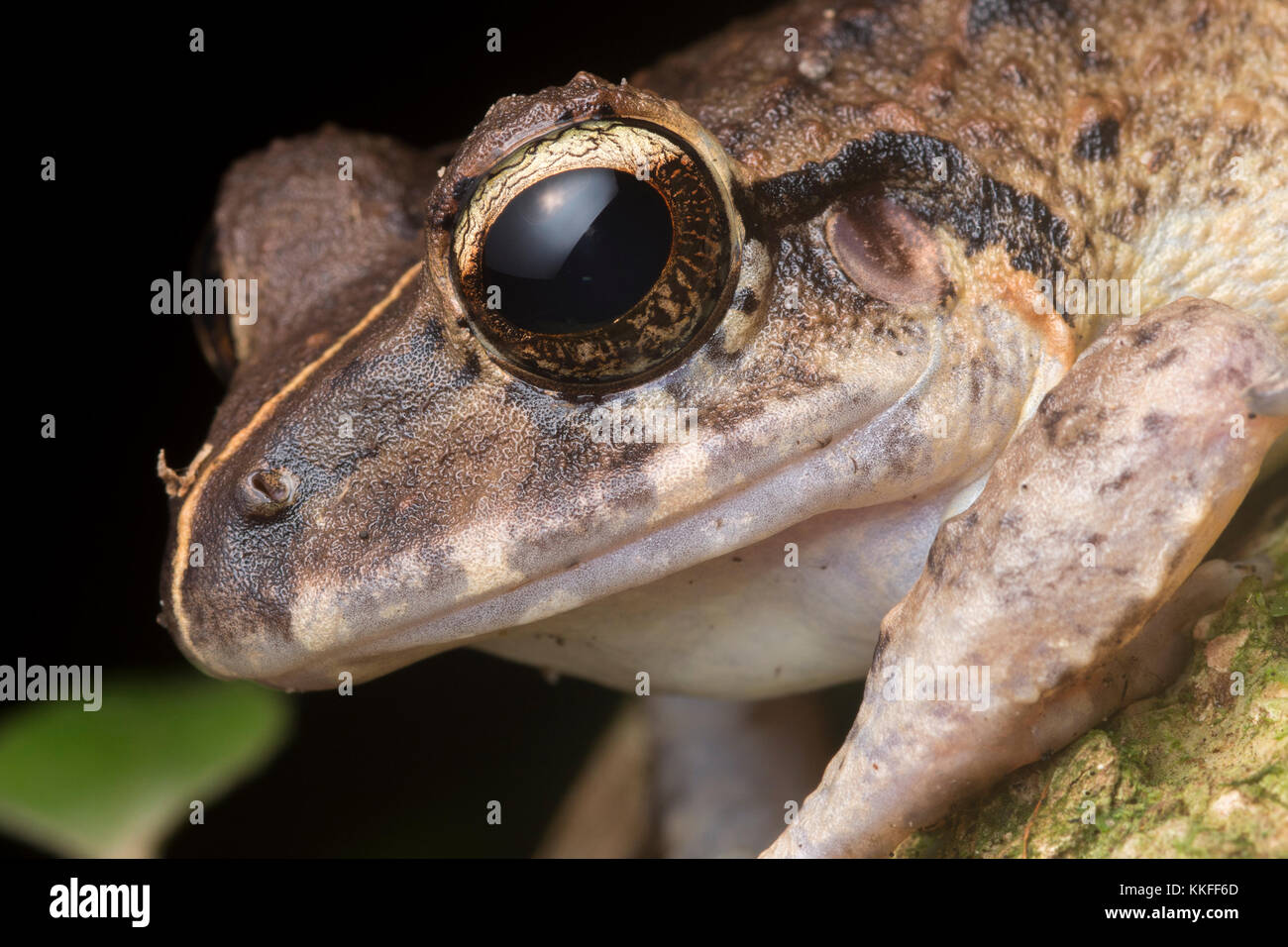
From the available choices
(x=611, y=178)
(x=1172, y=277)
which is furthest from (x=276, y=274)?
(x=1172, y=277)

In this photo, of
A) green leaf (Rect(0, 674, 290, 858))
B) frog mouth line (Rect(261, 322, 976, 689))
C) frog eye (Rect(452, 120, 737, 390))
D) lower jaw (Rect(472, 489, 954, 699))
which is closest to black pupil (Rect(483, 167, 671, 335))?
frog eye (Rect(452, 120, 737, 390))

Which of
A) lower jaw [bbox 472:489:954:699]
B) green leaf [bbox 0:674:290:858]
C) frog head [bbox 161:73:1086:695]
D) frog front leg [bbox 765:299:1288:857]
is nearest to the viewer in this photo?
frog front leg [bbox 765:299:1288:857]

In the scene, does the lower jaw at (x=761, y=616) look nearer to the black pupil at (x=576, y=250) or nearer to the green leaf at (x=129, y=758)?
the black pupil at (x=576, y=250)

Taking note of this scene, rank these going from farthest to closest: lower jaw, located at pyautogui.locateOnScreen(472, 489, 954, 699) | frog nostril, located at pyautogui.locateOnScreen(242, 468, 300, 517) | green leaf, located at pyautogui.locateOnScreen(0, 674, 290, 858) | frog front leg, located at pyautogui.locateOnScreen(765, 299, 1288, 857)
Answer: green leaf, located at pyautogui.locateOnScreen(0, 674, 290, 858) → lower jaw, located at pyautogui.locateOnScreen(472, 489, 954, 699) → frog nostril, located at pyautogui.locateOnScreen(242, 468, 300, 517) → frog front leg, located at pyautogui.locateOnScreen(765, 299, 1288, 857)

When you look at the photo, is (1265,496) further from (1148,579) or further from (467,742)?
(467,742)

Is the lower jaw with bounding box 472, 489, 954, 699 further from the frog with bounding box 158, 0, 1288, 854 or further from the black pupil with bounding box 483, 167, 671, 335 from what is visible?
the black pupil with bounding box 483, 167, 671, 335

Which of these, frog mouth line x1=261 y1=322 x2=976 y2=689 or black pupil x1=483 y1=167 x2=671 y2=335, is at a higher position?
black pupil x1=483 y1=167 x2=671 y2=335
